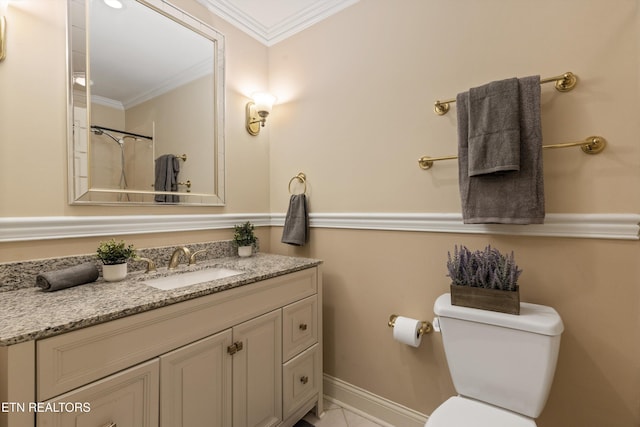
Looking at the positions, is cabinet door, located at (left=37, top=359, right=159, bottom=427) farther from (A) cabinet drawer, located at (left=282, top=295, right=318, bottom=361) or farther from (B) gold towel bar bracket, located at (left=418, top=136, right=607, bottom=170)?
(B) gold towel bar bracket, located at (left=418, top=136, right=607, bottom=170)

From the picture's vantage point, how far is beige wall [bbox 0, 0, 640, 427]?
1.10 metres

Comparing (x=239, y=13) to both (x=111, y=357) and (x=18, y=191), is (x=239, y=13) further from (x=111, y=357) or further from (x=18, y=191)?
(x=111, y=357)

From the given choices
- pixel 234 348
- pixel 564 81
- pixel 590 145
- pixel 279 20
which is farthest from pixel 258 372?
pixel 279 20

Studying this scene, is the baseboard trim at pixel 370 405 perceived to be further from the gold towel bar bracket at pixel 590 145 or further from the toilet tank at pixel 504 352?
the gold towel bar bracket at pixel 590 145

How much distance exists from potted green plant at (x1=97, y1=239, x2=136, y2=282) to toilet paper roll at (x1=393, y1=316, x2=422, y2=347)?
127 centimetres

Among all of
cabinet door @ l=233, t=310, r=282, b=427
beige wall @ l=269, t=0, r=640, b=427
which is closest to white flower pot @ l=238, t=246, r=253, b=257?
beige wall @ l=269, t=0, r=640, b=427

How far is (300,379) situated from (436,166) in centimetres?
127

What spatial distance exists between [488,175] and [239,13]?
1.75 m

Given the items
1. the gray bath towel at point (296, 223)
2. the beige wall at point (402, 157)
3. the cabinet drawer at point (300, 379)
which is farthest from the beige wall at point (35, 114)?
the cabinet drawer at point (300, 379)

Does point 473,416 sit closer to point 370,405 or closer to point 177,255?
point 370,405

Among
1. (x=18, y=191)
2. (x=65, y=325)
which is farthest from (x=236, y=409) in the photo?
(x=18, y=191)

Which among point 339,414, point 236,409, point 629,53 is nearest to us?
point 629,53

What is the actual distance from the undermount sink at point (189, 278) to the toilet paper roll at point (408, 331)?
82cm

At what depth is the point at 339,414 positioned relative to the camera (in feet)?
5.51
